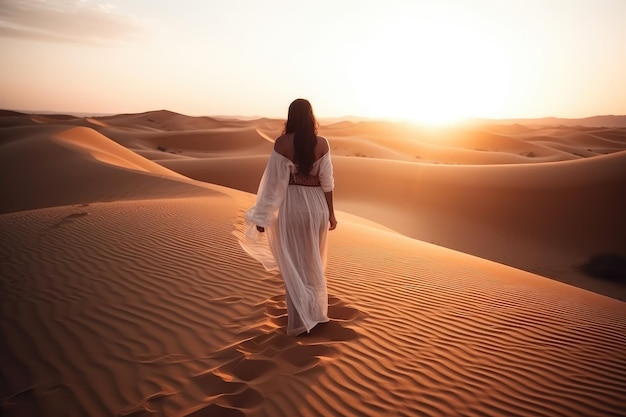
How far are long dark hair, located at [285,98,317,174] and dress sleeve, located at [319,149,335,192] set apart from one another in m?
0.14

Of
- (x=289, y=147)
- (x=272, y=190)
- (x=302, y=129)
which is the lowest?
(x=272, y=190)

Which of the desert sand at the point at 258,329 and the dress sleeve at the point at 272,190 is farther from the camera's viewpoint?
the dress sleeve at the point at 272,190

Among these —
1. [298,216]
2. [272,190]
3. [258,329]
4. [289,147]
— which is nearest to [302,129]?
[289,147]

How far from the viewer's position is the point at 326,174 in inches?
152

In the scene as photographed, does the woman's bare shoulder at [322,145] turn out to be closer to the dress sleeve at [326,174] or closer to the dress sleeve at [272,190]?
the dress sleeve at [326,174]

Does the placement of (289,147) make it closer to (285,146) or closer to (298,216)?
(285,146)

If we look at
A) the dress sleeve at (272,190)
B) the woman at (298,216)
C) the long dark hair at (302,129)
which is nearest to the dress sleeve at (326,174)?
the woman at (298,216)

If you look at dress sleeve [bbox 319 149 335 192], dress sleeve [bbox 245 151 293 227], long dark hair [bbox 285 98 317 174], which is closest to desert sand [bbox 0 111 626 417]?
dress sleeve [bbox 245 151 293 227]

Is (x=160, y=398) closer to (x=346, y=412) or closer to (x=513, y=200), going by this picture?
(x=346, y=412)

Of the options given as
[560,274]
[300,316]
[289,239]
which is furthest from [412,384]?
[560,274]

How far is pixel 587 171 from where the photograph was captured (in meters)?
15.0

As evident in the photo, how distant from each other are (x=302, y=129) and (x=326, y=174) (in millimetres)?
513

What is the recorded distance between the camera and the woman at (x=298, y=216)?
3.74m

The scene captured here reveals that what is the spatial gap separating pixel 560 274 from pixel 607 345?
832 cm
